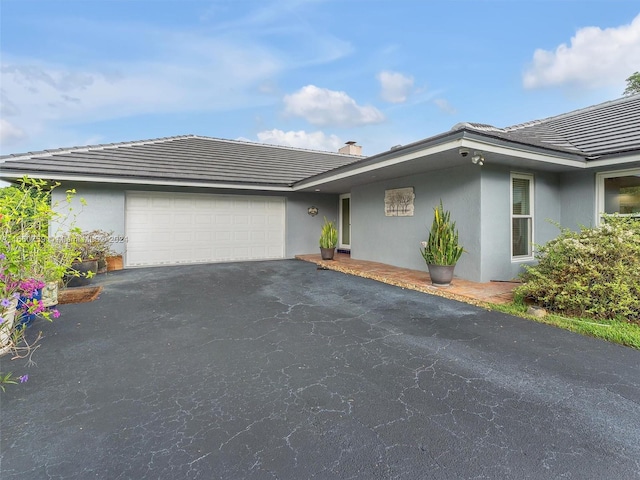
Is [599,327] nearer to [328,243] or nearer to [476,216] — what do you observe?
[476,216]

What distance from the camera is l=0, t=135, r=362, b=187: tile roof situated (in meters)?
7.90

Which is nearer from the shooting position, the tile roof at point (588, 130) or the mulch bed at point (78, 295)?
the mulch bed at point (78, 295)

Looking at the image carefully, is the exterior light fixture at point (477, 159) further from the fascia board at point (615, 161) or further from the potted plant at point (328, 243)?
the potted plant at point (328, 243)

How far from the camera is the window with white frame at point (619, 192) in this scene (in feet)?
19.8

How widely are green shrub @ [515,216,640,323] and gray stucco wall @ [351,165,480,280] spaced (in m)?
1.78

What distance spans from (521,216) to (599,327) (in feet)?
11.6

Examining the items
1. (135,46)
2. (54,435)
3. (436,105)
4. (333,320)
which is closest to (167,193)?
(135,46)

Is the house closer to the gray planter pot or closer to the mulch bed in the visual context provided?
the gray planter pot

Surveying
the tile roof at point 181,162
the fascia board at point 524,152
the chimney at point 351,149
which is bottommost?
the fascia board at point 524,152

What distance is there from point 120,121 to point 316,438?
14.4 metres

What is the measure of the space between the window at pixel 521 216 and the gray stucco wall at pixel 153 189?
259 inches

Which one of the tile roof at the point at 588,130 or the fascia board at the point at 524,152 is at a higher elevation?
the tile roof at the point at 588,130

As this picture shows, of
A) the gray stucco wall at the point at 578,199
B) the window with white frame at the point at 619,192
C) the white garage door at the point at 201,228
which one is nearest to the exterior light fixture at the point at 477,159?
the window with white frame at the point at 619,192

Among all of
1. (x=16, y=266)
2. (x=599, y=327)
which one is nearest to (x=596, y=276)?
(x=599, y=327)
